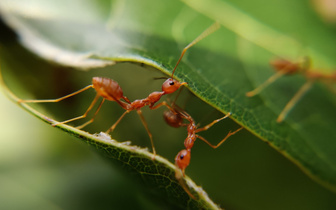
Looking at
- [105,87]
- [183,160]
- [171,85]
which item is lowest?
[183,160]

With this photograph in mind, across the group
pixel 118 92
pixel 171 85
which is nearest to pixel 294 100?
pixel 171 85

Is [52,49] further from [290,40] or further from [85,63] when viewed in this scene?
[290,40]

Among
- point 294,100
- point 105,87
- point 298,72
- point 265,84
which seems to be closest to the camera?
point 105,87

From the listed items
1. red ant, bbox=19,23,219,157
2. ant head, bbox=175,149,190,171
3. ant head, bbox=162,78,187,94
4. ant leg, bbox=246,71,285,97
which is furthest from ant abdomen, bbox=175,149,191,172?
ant leg, bbox=246,71,285,97

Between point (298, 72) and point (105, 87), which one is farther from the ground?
point (298, 72)

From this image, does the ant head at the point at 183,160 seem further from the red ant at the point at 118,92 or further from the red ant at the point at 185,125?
the red ant at the point at 118,92

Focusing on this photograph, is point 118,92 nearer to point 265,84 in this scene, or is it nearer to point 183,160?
point 183,160

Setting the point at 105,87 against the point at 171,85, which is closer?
the point at 105,87
